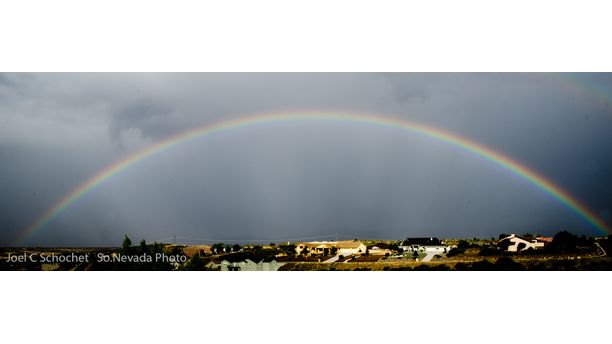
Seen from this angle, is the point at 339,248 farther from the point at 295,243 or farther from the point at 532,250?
the point at 532,250

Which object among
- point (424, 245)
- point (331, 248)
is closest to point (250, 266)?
point (331, 248)

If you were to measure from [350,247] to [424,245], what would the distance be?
341 centimetres

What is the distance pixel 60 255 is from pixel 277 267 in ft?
32.0

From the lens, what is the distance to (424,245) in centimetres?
2388

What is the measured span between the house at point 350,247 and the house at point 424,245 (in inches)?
73.0

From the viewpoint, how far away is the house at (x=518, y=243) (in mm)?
23562

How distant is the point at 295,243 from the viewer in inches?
966

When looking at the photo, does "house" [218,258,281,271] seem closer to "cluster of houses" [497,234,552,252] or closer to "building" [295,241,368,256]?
"building" [295,241,368,256]

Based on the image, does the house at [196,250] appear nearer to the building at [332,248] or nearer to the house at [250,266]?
the house at [250,266]

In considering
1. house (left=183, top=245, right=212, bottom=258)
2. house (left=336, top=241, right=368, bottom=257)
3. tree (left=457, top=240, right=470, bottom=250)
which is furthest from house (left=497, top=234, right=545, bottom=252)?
house (left=183, top=245, right=212, bottom=258)

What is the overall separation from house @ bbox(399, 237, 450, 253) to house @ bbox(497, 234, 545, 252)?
2623 millimetres
